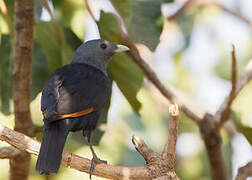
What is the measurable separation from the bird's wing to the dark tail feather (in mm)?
126

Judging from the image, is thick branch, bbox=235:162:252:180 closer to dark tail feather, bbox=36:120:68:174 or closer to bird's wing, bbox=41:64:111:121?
bird's wing, bbox=41:64:111:121

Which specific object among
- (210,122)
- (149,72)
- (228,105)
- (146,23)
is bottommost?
(210,122)

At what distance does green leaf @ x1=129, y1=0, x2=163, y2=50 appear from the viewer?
4395mm

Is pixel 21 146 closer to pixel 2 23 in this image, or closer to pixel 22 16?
pixel 22 16

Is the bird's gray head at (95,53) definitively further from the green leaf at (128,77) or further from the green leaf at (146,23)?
the green leaf at (146,23)

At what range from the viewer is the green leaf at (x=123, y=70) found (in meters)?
4.48

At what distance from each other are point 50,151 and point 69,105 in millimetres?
402

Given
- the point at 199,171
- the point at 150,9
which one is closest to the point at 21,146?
the point at 150,9

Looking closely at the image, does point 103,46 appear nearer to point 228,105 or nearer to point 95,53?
point 95,53

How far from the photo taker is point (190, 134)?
7.68 metres

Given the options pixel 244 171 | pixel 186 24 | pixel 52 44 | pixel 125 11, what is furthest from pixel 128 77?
pixel 186 24

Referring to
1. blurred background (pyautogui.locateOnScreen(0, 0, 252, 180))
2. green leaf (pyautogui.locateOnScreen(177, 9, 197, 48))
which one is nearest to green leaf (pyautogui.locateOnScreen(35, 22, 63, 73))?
blurred background (pyautogui.locateOnScreen(0, 0, 252, 180))

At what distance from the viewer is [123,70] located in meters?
4.74

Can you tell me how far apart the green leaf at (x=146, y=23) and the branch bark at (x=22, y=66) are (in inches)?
32.3
